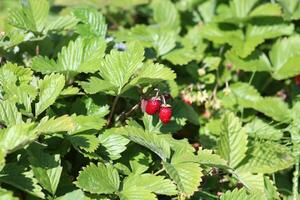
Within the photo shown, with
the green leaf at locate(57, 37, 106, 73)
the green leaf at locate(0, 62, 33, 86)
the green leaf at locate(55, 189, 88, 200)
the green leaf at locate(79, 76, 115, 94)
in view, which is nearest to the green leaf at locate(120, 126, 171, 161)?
the green leaf at locate(79, 76, 115, 94)

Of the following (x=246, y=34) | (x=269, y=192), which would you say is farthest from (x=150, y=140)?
(x=246, y=34)

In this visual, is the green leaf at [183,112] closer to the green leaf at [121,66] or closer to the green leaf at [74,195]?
the green leaf at [121,66]

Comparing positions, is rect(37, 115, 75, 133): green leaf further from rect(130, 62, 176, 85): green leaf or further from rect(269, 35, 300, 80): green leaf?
rect(269, 35, 300, 80): green leaf

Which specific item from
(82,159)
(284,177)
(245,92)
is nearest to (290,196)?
(284,177)

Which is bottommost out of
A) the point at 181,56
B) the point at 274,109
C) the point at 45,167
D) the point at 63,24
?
the point at 274,109

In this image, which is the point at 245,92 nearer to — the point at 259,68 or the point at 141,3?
the point at 259,68

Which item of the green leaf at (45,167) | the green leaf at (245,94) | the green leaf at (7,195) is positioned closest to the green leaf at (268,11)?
the green leaf at (245,94)

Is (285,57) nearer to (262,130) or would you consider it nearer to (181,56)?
(262,130)
